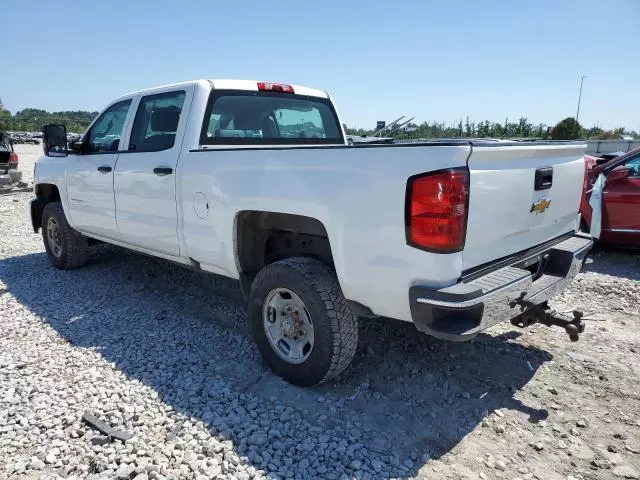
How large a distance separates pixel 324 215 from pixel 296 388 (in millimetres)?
1213

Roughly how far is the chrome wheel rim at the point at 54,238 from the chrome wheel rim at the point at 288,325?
3940 millimetres

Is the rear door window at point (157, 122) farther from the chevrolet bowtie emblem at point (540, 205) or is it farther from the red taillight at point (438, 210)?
the chevrolet bowtie emblem at point (540, 205)

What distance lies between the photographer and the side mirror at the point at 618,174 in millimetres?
6301

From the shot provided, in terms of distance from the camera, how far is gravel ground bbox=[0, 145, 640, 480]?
250 cm

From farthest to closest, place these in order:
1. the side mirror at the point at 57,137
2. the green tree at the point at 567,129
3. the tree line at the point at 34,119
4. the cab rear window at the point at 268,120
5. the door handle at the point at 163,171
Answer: the tree line at the point at 34,119, the green tree at the point at 567,129, the side mirror at the point at 57,137, the cab rear window at the point at 268,120, the door handle at the point at 163,171

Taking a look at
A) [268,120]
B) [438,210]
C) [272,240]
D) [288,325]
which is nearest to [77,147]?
[268,120]

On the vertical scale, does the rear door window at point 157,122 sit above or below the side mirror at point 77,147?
above

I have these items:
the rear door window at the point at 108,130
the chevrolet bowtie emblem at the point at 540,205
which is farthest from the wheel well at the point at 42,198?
the chevrolet bowtie emblem at the point at 540,205

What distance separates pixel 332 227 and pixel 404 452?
1.29 meters

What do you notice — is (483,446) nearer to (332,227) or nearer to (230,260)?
(332,227)

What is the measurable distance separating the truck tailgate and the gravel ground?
1.01 m

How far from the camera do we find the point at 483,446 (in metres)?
2.63

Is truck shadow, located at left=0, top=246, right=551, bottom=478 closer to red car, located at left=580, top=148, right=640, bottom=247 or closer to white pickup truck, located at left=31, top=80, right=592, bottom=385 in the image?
white pickup truck, located at left=31, top=80, right=592, bottom=385

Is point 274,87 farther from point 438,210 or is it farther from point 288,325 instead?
point 438,210
